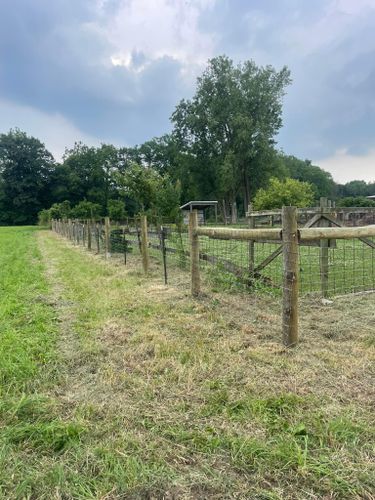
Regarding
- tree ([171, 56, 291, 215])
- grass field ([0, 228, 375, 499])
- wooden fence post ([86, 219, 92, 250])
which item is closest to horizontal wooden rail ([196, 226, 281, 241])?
grass field ([0, 228, 375, 499])

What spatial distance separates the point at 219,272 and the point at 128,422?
410cm

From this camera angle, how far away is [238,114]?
36.1 m

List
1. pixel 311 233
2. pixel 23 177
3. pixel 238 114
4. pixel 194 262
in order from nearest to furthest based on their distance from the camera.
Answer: pixel 311 233
pixel 194 262
pixel 238 114
pixel 23 177

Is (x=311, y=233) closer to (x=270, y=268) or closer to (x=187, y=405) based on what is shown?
(x=187, y=405)

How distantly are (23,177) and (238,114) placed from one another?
42.2m

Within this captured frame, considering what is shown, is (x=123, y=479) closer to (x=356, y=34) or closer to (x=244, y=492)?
(x=244, y=492)

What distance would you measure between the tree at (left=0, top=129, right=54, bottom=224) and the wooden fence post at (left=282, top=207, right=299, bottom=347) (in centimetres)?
6036

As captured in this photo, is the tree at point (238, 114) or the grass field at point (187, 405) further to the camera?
the tree at point (238, 114)

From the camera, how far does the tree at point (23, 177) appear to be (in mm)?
58000

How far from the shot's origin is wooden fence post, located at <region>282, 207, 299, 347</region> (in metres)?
3.28

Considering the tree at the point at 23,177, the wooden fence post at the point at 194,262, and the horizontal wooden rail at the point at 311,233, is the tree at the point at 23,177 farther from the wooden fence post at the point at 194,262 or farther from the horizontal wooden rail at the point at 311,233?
the horizontal wooden rail at the point at 311,233

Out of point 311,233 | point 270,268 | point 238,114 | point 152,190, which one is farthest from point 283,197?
point 311,233

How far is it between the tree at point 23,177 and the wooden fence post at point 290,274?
60.4 metres

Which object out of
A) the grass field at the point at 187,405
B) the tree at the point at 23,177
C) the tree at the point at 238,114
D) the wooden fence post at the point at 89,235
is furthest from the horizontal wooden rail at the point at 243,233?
the tree at the point at 23,177
